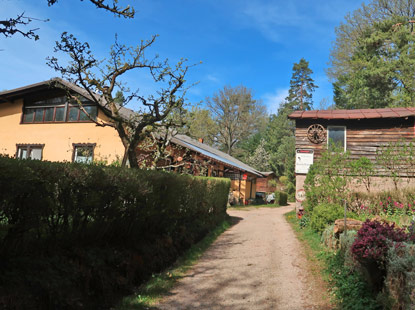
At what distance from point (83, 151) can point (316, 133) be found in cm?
1292

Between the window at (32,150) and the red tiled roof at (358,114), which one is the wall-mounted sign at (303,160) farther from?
the window at (32,150)

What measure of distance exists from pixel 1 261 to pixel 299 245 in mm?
8130

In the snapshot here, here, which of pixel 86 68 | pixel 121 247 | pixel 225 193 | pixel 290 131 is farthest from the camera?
pixel 290 131

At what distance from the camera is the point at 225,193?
598 inches

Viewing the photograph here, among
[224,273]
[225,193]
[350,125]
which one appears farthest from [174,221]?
[350,125]

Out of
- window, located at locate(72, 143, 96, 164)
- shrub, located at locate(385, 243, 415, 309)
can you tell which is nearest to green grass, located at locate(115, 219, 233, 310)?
shrub, located at locate(385, 243, 415, 309)

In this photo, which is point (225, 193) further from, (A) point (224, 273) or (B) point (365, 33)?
(B) point (365, 33)

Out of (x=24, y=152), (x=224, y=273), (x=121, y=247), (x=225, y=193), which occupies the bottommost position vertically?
(x=224, y=273)

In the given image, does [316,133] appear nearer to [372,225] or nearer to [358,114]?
[358,114]

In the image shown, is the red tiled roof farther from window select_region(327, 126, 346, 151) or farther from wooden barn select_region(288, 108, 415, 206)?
window select_region(327, 126, 346, 151)

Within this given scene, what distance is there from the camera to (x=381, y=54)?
2502 centimetres

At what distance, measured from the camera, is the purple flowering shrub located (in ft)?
13.5

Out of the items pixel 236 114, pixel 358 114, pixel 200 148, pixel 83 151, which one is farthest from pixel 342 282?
pixel 236 114

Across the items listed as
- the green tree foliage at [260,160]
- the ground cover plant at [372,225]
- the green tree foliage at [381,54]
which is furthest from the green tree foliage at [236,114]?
the ground cover plant at [372,225]
